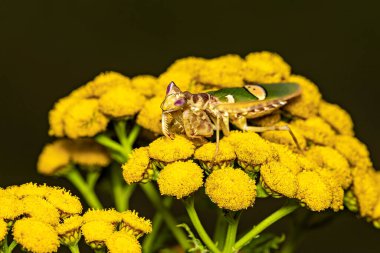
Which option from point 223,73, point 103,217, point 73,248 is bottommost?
point 73,248

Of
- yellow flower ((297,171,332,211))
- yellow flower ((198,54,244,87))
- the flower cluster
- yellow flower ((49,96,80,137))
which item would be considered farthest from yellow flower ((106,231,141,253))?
yellow flower ((198,54,244,87))

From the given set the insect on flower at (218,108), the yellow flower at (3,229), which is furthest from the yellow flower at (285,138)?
the yellow flower at (3,229)

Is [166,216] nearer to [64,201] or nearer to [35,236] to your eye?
[64,201]

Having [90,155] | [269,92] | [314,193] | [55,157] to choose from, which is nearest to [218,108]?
[269,92]

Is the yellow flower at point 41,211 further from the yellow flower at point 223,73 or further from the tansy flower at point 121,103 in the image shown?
the yellow flower at point 223,73

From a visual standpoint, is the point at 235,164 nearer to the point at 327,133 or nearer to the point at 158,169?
the point at 158,169

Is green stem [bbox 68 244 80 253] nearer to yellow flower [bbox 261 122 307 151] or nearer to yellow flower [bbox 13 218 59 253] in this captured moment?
yellow flower [bbox 13 218 59 253]

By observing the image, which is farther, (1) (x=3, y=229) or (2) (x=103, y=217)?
(2) (x=103, y=217)
